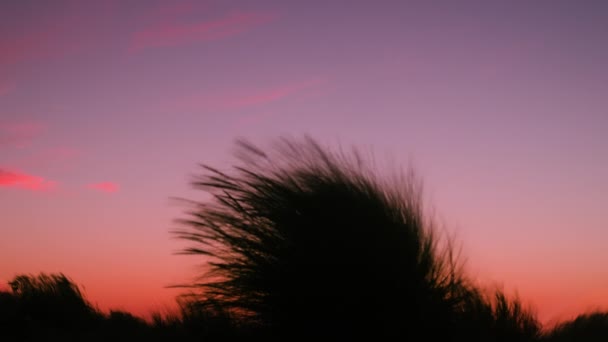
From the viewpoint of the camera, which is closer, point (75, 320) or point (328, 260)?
point (328, 260)

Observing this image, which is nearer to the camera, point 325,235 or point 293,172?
point 325,235

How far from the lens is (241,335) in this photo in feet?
12.2

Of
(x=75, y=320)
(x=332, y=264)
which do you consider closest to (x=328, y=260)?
(x=332, y=264)

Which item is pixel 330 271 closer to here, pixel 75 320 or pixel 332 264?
pixel 332 264

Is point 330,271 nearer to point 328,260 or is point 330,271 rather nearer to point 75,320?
point 328,260

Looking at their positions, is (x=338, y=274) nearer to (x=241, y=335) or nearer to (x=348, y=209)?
(x=348, y=209)

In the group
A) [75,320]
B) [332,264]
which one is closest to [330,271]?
[332,264]

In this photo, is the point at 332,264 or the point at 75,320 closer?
the point at 332,264

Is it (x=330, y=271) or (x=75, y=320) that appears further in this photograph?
(x=75, y=320)

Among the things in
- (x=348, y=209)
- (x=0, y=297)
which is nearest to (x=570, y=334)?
(x=348, y=209)

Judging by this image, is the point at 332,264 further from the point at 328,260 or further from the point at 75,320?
the point at 75,320

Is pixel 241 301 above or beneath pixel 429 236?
beneath

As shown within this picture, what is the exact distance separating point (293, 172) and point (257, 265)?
26.7 inches

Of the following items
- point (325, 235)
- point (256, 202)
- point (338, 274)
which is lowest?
point (338, 274)
